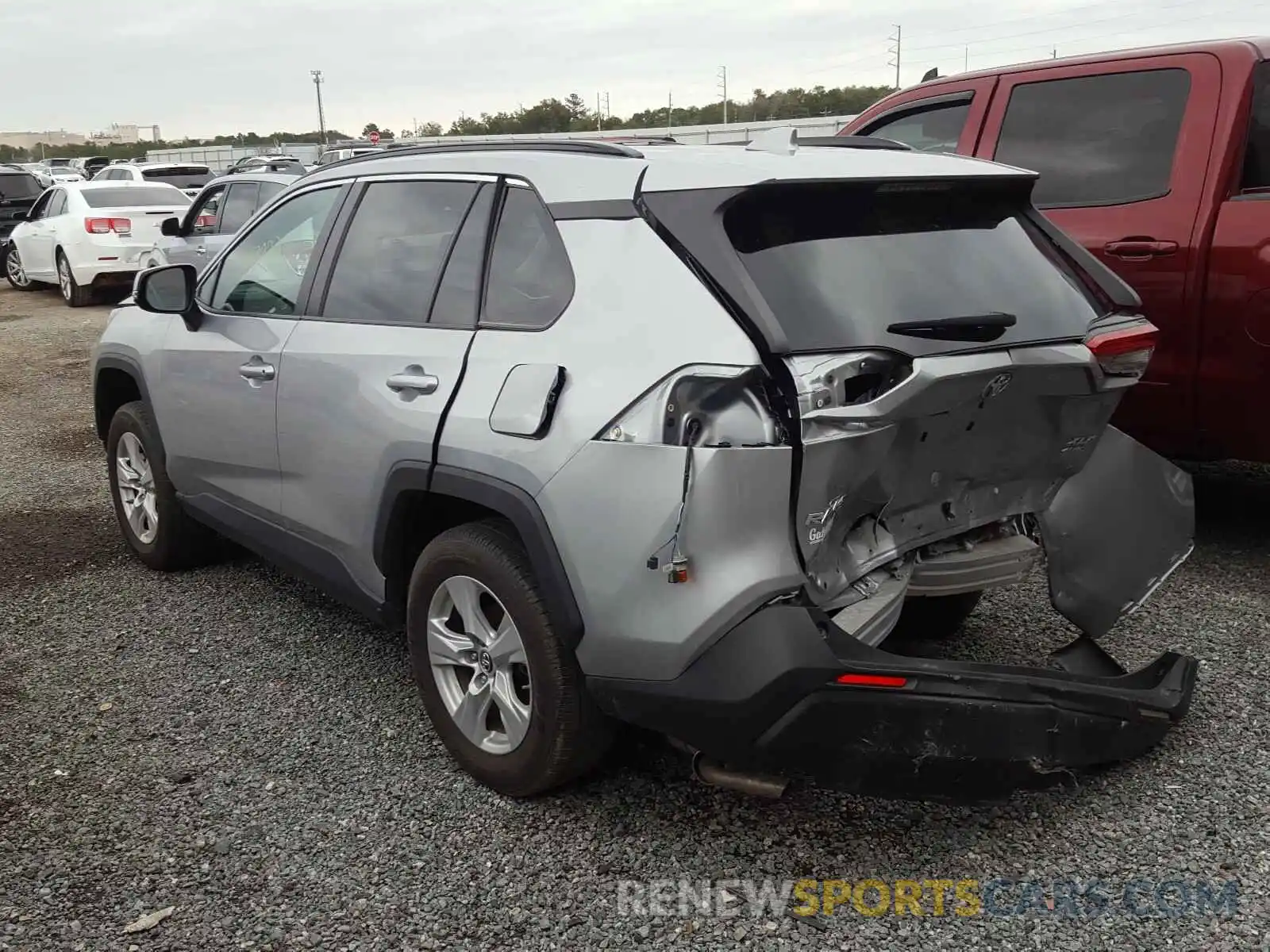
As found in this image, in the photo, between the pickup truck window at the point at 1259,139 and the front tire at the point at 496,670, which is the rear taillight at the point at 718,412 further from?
the pickup truck window at the point at 1259,139

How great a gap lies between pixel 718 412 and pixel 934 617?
1.92 m

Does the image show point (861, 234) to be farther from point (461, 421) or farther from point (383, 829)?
point (383, 829)

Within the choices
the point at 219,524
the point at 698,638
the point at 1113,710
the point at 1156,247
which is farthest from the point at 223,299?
the point at 1156,247

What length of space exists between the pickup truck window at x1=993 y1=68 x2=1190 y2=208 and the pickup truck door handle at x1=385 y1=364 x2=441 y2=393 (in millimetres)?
3236

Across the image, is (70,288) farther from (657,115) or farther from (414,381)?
(657,115)

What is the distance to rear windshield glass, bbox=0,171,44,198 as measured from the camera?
19375 millimetres

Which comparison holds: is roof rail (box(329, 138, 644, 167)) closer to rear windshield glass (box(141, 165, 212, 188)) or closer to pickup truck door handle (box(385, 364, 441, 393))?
pickup truck door handle (box(385, 364, 441, 393))

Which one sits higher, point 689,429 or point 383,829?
point 689,429

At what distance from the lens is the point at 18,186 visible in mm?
19641

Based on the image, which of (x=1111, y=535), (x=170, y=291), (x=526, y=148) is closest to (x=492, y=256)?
(x=526, y=148)

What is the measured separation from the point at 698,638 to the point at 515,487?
0.61m

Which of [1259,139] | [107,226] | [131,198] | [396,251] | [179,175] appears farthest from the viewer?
[179,175]

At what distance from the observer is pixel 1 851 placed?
291 cm

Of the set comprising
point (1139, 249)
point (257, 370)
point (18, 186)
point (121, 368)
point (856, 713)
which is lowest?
point (856, 713)
